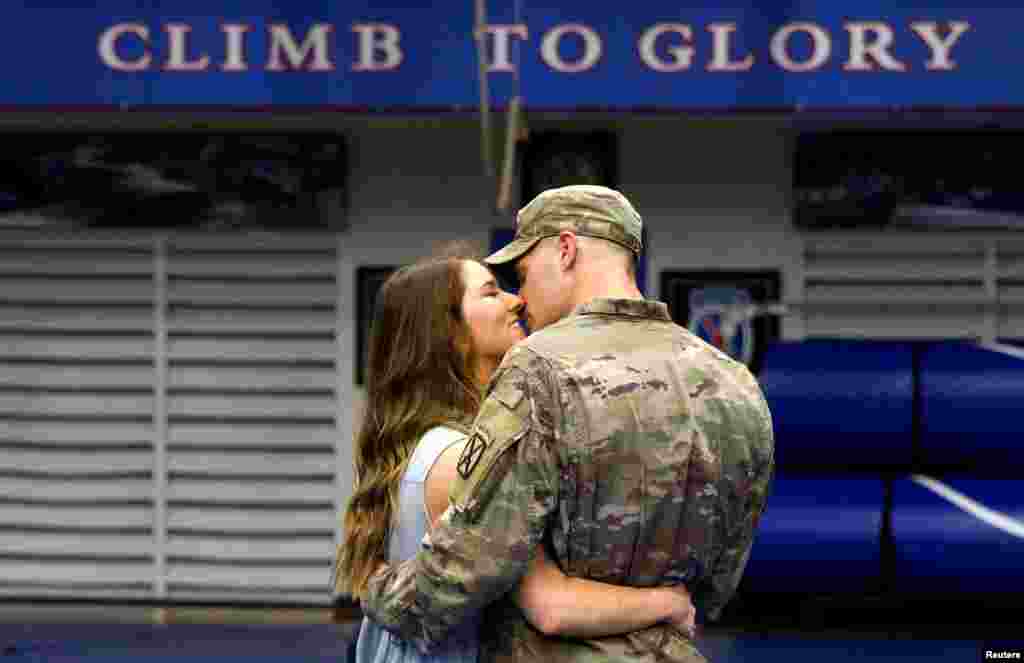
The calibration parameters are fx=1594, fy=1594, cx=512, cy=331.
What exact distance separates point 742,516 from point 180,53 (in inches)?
215

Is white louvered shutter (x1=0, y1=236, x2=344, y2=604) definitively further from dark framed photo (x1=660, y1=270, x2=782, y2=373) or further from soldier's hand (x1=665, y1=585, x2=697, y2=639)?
soldier's hand (x1=665, y1=585, x2=697, y2=639)

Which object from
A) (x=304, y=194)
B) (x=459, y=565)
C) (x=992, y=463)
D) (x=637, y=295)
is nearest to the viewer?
(x=459, y=565)

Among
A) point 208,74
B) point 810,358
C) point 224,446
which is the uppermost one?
point 208,74

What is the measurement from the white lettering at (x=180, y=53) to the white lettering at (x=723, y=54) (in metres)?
2.46

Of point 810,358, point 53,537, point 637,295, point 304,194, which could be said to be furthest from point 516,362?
point 53,537

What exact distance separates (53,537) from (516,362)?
6.94 meters

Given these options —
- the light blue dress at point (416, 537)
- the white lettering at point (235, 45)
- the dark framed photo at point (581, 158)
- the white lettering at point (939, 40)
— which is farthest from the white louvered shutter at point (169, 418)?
the light blue dress at point (416, 537)

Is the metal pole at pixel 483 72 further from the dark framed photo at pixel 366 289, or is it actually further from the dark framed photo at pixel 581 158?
the dark framed photo at pixel 366 289

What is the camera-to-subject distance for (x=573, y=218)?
302 cm

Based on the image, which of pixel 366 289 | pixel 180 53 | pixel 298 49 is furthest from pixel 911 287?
pixel 180 53

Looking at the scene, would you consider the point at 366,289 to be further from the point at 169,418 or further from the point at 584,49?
the point at 584,49

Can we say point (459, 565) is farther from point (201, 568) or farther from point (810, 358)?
point (201, 568)

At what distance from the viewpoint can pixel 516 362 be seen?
2.87 meters

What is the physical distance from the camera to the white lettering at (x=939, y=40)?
7.50m
